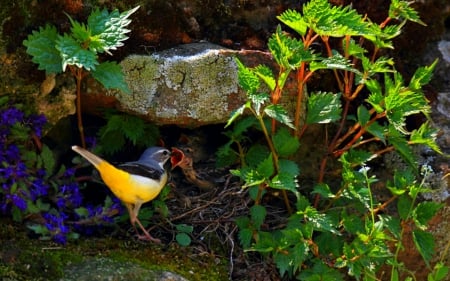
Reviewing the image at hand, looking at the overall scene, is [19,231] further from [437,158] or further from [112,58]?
[437,158]

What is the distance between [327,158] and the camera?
4531mm

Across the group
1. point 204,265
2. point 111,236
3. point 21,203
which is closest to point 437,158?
point 204,265

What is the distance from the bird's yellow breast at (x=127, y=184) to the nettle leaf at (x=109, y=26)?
1.88 ft

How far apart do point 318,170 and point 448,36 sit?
4.23 ft

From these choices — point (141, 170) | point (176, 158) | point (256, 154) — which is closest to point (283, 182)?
point (256, 154)

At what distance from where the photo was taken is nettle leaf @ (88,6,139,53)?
3795 mm

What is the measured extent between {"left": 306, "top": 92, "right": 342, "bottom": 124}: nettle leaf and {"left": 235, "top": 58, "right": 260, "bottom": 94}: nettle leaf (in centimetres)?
40

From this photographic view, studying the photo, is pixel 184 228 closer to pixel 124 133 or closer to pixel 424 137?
pixel 124 133


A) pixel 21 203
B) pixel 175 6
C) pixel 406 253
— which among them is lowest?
pixel 406 253

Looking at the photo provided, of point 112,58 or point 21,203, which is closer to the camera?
point 21,203

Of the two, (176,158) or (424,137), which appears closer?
(424,137)

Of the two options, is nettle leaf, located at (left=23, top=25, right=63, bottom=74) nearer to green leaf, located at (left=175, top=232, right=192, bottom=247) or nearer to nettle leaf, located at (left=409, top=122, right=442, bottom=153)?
green leaf, located at (left=175, top=232, right=192, bottom=247)

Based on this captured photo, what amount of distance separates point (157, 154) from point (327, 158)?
0.92m

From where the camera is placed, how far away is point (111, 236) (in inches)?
165
